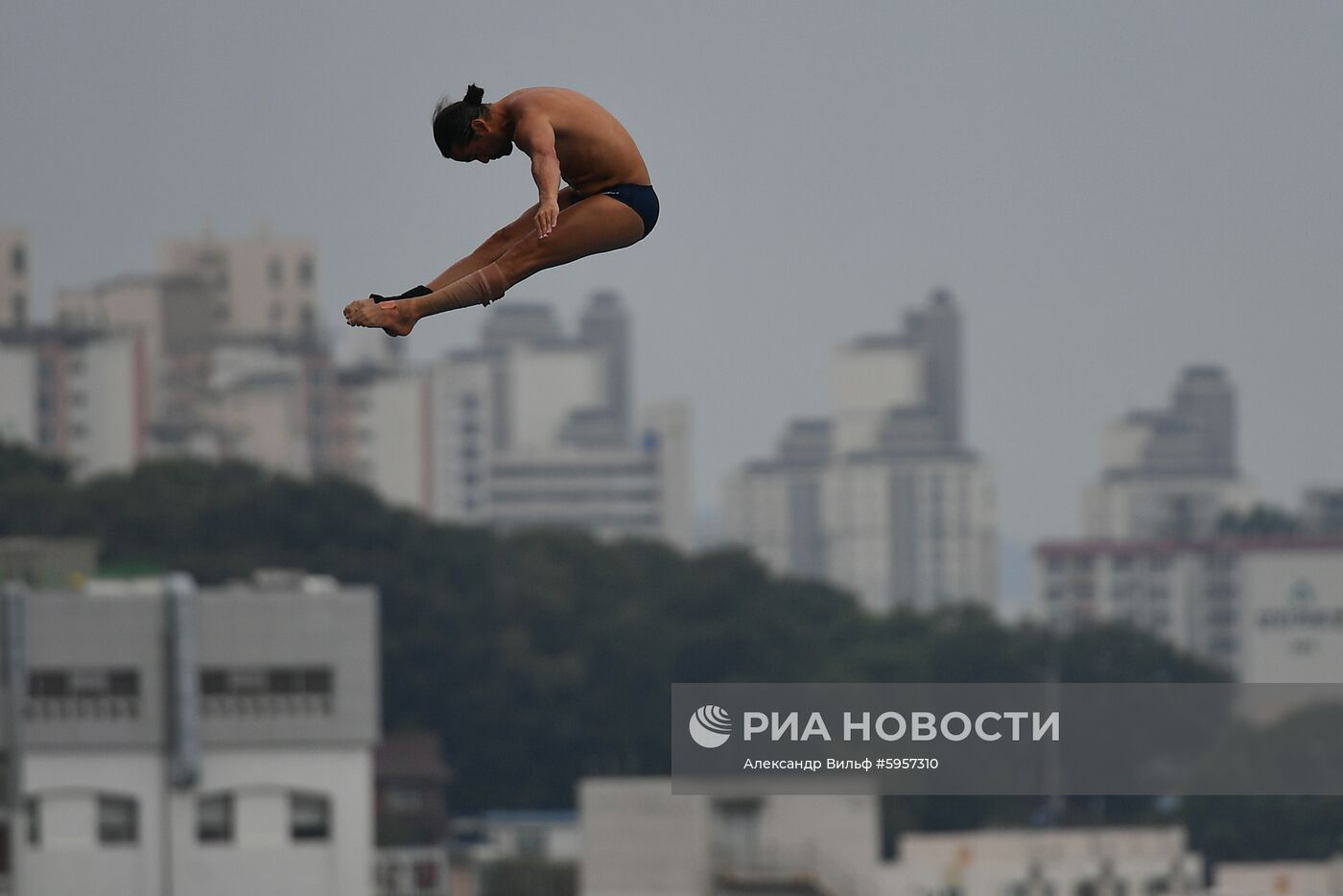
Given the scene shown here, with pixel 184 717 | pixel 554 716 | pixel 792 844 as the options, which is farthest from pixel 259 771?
pixel 554 716

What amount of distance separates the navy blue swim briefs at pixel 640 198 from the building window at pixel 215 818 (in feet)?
240

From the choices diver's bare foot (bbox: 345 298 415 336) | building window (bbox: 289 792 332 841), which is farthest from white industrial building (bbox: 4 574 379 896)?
diver's bare foot (bbox: 345 298 415 336)

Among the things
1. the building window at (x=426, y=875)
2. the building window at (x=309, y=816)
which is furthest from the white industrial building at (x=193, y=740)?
the building window at (x=426, y=875)

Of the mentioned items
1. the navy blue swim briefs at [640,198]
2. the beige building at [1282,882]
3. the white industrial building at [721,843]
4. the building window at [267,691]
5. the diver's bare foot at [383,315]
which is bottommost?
the beige building at [1282,882]

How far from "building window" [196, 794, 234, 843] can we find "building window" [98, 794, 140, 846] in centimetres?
159

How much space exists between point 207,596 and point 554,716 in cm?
10763

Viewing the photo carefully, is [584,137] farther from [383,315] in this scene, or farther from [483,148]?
[383,315]

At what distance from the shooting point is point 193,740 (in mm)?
87750

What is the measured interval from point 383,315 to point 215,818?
73.8m

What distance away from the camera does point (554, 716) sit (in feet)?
637

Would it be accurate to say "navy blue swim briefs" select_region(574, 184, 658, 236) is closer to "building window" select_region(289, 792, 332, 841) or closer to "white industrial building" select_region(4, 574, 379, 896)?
"white industrial building" select_region(4, 574, 379, 896)

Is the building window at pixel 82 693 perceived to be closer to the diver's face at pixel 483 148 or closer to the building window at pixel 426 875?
the building window at pixel 426 875

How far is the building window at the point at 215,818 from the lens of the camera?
86375 mm

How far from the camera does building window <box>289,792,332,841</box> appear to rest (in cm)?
8700
